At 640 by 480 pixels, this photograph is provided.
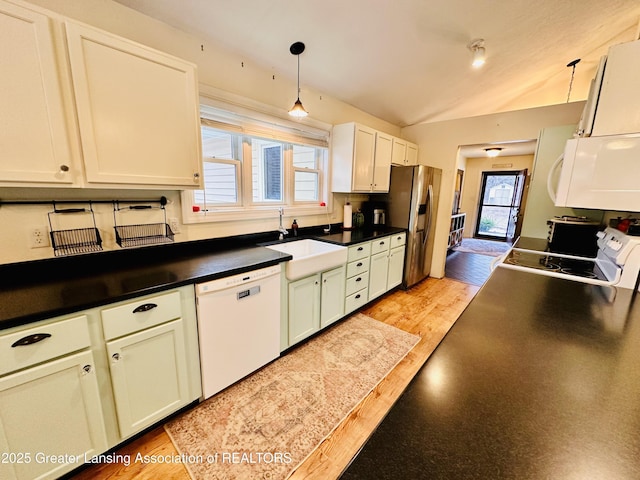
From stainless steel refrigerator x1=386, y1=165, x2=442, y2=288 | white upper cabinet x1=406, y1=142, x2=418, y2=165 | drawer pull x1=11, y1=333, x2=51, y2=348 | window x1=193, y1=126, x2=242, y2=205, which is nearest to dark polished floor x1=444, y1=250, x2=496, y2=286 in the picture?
stainless steel refrigerator x1=386, y1=165, x2=442, y2=288

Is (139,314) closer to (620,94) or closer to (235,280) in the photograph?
(235,280)

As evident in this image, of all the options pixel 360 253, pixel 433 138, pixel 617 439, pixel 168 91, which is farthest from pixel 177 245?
pixel 433 138

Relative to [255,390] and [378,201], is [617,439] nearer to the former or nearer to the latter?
[255,390]

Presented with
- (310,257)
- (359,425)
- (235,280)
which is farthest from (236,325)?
(359,425)

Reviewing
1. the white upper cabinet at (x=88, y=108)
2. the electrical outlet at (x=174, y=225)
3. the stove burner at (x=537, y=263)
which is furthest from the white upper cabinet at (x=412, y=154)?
the electrical outlet at (x=174, y=225)

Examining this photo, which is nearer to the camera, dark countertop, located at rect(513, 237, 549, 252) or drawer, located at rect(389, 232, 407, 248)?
dark countertop, located at rect(513, 237, 549, 252)

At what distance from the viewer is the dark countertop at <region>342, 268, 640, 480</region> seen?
1.51 feet

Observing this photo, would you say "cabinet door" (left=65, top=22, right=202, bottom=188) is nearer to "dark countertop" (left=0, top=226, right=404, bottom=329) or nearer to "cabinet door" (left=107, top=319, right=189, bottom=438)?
"dark countertop" (left=0, top=226, right=404, bottom=329)

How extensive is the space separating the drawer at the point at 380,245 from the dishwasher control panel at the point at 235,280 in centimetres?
139

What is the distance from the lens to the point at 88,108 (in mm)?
1302

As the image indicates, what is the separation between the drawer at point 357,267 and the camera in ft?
8.81

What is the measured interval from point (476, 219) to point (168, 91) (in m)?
8.45

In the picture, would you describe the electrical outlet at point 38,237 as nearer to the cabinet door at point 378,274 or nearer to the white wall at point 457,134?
the cabinet door at point 378,274

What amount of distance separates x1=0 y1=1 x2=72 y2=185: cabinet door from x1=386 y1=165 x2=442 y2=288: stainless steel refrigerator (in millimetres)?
3243
